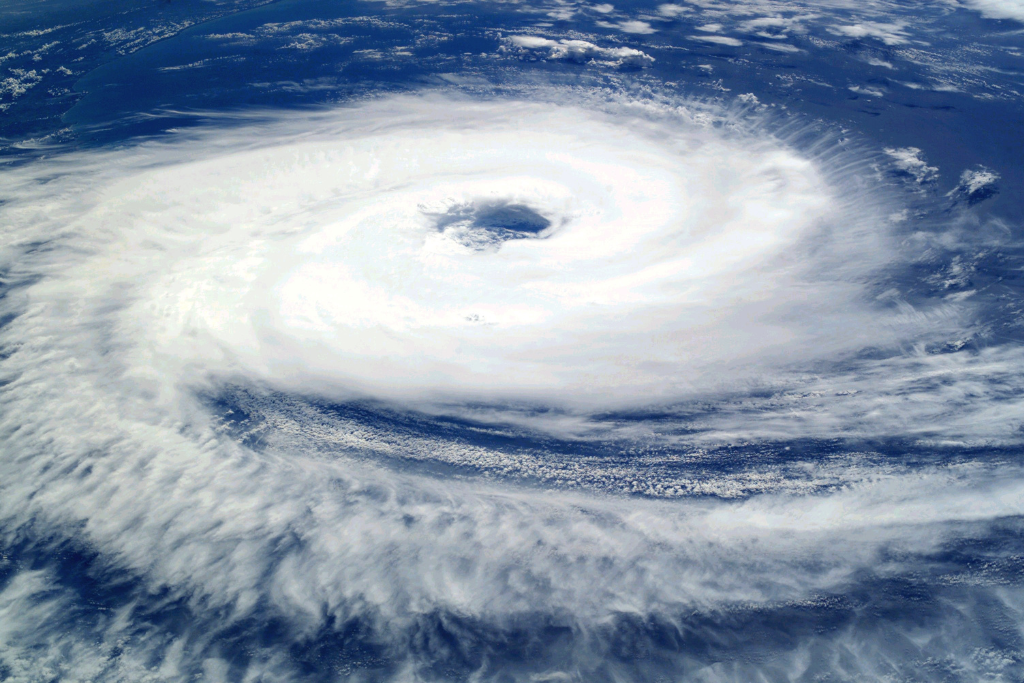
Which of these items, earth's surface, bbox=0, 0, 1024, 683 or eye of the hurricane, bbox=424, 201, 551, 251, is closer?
earth's surface, bbox=0, 0, 1024, 683

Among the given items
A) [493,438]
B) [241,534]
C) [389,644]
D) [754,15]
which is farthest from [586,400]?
[754,15]

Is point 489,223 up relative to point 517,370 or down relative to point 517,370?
up

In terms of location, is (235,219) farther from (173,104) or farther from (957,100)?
(957,100)

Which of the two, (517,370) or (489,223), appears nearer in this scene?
(517,370)
